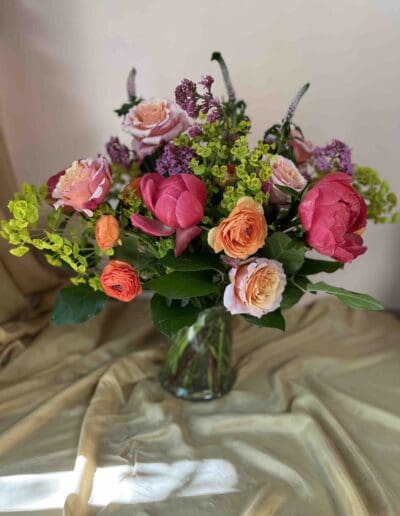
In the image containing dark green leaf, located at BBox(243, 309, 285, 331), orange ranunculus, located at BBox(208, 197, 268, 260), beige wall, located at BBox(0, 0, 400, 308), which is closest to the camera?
orange ranunculus, located at BBox(208, 197, 268, 260)

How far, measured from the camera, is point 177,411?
1.00 m

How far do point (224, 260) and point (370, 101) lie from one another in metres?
→ 0.69

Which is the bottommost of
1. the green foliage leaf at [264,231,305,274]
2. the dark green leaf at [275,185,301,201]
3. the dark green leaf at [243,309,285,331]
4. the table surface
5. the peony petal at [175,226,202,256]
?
the table surface

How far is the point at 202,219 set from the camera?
0.81 m

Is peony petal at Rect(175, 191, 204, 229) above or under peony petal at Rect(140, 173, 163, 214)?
under

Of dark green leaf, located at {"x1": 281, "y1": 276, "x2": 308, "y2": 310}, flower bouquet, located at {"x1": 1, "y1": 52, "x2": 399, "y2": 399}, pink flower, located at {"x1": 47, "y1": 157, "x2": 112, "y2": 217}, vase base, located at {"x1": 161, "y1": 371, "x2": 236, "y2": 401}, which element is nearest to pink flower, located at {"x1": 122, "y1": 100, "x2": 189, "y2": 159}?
flower bouquet, located at {"x1": 1, "y1": 52, "x2": 399, "y2": 399}

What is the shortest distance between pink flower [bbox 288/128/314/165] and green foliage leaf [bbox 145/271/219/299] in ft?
0.96

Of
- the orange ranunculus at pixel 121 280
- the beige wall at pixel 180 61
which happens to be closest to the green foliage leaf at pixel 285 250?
the orange ranunculus at pixel 121 280

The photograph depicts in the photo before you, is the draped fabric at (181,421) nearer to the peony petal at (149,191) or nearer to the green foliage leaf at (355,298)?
the green foliage leaf at (355,298)

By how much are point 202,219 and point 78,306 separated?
291 millimetres

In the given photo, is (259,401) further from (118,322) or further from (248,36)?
(248,36)

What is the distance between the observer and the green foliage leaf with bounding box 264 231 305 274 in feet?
2.65

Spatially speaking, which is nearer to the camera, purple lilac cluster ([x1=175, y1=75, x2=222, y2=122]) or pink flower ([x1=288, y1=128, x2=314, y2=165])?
purple lilac cluster ([x1=175, y1=75, x2=222, y2=122])

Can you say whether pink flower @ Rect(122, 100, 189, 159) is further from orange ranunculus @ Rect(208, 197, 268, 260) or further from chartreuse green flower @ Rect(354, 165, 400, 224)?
chartreuse green flower @ Rect(354, 165, 400, 224)
